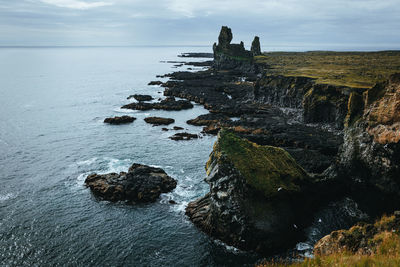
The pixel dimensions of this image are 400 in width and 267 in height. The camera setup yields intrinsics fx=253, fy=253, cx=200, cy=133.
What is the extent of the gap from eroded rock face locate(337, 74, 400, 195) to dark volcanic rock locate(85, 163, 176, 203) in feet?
76.5

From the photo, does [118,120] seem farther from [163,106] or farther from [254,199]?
[254,199]

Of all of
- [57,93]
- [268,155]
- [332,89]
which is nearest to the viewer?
[268,155]

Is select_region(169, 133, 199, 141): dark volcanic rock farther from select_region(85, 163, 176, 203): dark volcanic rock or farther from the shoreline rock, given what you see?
select_region(85, 163, 176, 203): dark volcanic rock

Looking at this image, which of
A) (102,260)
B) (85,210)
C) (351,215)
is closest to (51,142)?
(85,210)

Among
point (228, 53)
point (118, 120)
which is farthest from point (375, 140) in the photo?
point (228, 53)

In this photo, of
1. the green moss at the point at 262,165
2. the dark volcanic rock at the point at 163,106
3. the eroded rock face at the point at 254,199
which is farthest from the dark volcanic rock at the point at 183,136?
the dark volcanic rock at the point at 163,106

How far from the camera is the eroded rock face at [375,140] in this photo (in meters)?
24.7

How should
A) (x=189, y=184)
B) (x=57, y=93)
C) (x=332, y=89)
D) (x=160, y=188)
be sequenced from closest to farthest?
(x=160, y=188)
(x=189, y=184)
(x=332, y=89)
(x=57, y=93)

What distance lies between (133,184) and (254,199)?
1750 centimetres

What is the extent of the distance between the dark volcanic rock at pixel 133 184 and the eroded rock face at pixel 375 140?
23316mm

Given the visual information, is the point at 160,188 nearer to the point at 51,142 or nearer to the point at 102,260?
the point at 102,260

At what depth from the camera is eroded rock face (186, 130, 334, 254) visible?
81.7 ft

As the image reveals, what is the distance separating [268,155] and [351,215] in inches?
441

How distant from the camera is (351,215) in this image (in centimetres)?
2855
